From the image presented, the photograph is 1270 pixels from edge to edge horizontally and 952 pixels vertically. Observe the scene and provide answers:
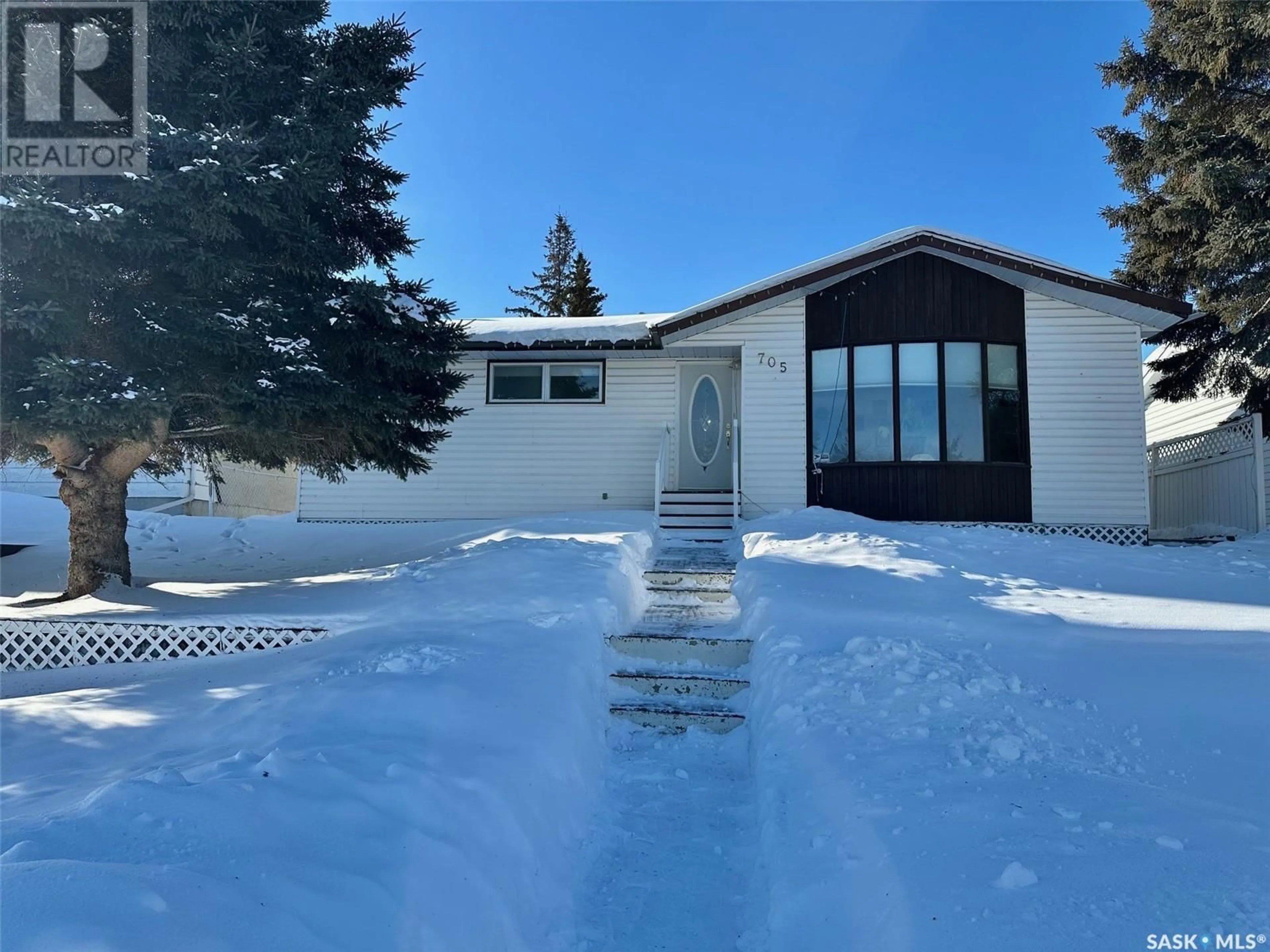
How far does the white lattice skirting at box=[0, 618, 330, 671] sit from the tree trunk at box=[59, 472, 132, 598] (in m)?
1.35

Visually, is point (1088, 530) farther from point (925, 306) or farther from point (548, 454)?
point (548, 454)

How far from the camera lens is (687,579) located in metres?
8.23

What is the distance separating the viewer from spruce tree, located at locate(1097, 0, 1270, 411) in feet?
37.1

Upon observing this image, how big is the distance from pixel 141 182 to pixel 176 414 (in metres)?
2.93

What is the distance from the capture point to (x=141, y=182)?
681 cm

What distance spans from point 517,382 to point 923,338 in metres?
6.76

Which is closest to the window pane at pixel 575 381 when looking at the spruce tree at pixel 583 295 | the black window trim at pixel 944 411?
the black window trim at pixel 944 411

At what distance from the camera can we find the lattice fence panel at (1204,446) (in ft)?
40.2

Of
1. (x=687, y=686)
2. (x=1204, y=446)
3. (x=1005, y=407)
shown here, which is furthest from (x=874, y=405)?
(x=687, y=686)

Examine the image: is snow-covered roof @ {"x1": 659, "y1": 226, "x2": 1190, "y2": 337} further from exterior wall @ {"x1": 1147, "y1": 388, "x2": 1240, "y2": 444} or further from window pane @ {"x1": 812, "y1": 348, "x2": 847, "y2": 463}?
exterior wall @ {"x1": 1147, "y1": 388, "x2": 1240, "y2": 444}

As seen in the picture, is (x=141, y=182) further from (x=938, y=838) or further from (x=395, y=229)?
(x=938, y=838)

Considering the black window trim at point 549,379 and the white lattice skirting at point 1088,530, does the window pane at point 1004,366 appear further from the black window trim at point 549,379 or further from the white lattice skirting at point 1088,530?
the black window trim at point 549,379

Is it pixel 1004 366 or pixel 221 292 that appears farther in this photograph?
pixel 1004 366

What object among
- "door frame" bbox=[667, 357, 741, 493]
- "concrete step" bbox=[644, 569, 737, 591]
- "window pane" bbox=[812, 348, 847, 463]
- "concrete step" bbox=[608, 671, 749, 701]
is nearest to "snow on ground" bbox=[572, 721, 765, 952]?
"concrete step" bbox=[608, 671, 749, 701]
